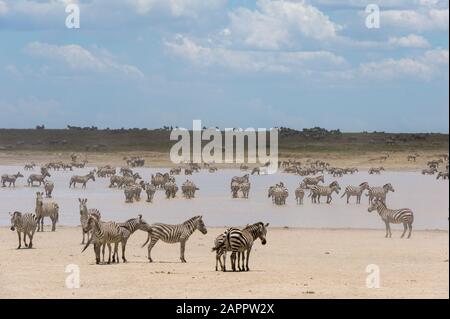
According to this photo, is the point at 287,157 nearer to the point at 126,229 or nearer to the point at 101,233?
the point at 126,229

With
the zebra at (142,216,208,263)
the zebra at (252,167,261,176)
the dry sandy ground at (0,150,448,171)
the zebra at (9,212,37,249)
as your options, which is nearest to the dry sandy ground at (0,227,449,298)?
the zebra at (9,212,37,249)

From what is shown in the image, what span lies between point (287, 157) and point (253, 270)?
52661 millimetres

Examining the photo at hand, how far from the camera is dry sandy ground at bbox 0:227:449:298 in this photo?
1252cm

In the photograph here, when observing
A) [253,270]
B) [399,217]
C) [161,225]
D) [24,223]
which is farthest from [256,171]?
[253,270]

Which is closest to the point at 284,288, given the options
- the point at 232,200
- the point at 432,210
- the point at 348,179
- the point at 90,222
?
the point at 90,222

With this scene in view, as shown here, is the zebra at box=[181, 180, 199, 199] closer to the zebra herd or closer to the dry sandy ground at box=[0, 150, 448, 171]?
the zebra herd

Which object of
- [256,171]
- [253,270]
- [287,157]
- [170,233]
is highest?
[287,157]

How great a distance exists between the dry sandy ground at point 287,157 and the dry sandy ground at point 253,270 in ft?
121

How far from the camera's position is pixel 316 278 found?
45.6ft

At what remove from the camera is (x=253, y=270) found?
1471 cm

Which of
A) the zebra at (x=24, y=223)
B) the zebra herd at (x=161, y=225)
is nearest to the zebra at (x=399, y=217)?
the zebra herd at (x=161, y=225)
